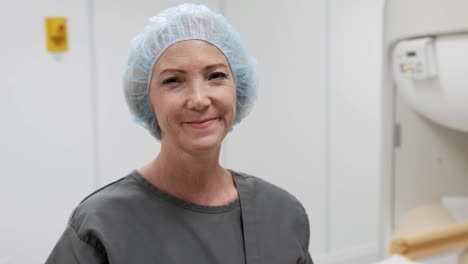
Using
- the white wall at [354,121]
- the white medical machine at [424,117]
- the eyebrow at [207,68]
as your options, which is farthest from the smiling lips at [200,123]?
the white wall at [354,121]

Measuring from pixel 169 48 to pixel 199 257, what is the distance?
43cm

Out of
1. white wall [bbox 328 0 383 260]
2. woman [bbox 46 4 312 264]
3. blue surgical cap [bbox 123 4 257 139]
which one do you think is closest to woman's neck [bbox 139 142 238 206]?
woman [bbox 46 4 312 264]

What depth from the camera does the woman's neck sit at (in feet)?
3.38

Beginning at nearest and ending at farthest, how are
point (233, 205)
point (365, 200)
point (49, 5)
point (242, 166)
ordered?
point (233, 205)
point (49, 5)
point (242, 166)
point (365, 200)

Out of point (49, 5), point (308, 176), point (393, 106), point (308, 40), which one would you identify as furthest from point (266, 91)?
point (49, 5)

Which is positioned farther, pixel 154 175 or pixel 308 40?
pixel 308 40

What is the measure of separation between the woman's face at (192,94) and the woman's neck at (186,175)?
0.16 ft

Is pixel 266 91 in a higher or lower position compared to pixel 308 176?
higher

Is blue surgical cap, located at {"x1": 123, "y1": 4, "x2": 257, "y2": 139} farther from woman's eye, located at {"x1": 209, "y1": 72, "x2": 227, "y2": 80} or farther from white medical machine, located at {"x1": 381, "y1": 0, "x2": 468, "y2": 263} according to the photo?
white medical machine, located at {"x1": 381, "y1": 0, "x2": 468, "y2": 263}

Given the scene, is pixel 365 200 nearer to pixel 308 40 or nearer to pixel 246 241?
pixel 308 40

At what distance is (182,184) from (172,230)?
4.2 inches

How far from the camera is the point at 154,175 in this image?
1045 mm

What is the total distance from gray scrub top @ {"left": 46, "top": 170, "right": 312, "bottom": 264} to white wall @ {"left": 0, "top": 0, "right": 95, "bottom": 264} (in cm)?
129

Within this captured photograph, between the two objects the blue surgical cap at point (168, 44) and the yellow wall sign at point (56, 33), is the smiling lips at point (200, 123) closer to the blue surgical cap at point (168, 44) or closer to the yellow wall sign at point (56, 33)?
the blue surgical cap at point (168, 44)
